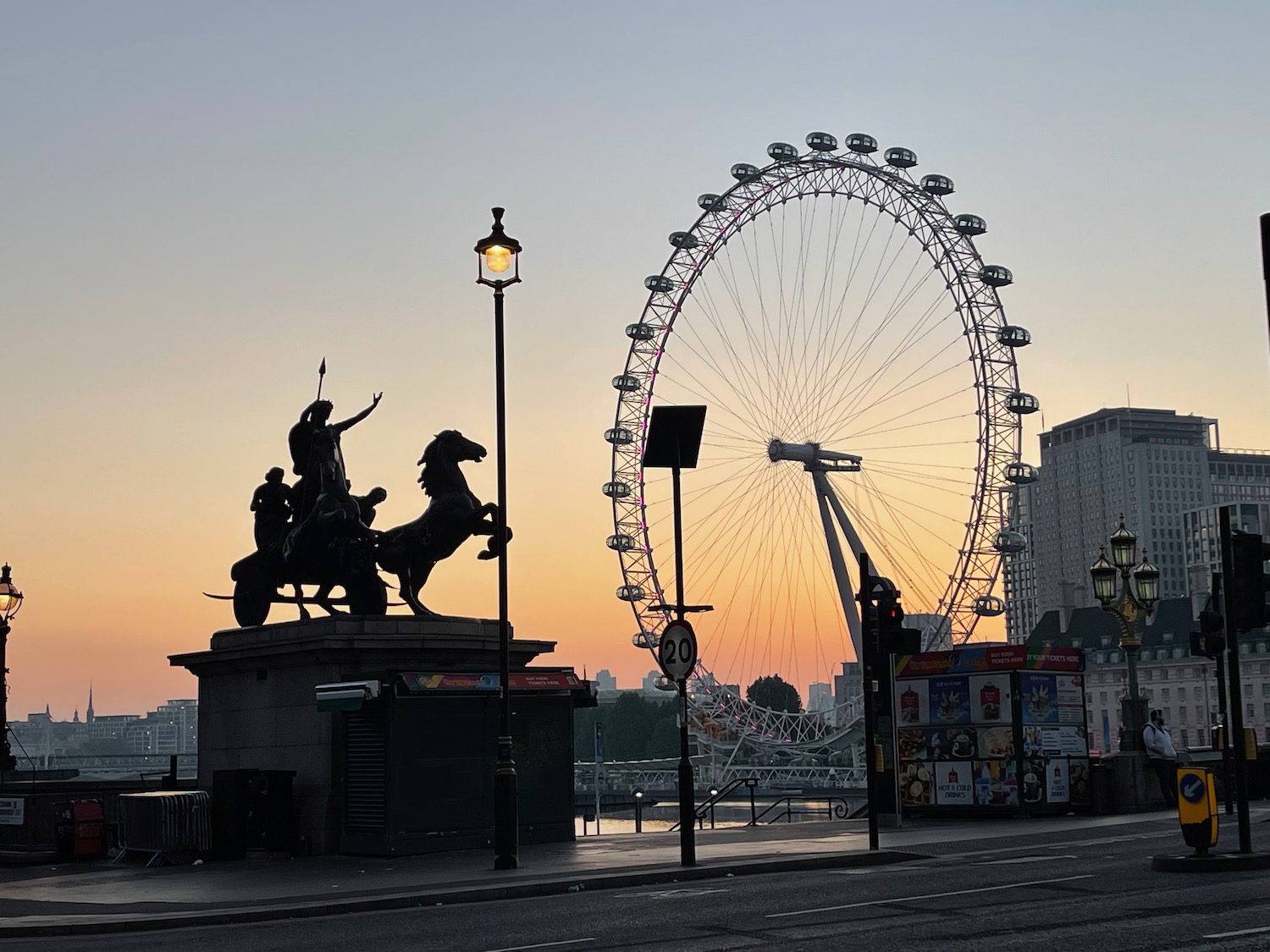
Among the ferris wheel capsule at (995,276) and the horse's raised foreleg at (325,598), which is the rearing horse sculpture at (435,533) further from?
the ferris wheel capsule at (995,276)

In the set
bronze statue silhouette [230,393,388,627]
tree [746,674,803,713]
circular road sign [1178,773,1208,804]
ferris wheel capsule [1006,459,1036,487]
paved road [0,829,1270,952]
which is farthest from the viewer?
tree [746,674,803,713]

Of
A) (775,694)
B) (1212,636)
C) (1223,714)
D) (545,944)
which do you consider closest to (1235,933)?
(545,944)

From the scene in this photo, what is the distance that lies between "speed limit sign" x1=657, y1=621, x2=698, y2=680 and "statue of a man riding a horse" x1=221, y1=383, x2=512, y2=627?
8.07 m

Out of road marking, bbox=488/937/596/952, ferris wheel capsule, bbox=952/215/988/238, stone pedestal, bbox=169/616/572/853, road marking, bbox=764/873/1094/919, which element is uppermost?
ferris wheel capsule, bbox=952/215/988/238

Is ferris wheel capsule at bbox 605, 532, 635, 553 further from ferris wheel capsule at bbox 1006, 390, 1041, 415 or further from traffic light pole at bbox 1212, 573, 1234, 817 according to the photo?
traffic light pole at bbox 1212, 573, 1234, 817

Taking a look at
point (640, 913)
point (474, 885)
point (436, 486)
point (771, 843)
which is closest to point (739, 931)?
point (640, 913)

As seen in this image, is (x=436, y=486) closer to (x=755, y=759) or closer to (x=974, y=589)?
(x=974, y=589)

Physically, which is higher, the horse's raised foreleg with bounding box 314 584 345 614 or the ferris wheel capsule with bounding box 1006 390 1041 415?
the ferris wheel capsule with bounding box 1006 390 1041 415

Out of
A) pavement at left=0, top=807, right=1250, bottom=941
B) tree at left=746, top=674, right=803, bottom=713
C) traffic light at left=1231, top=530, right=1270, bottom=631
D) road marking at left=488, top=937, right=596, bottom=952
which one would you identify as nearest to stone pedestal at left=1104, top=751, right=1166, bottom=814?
pavement at left=0, top=807, right=1250, bottom=941

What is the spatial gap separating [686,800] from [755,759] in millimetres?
112470

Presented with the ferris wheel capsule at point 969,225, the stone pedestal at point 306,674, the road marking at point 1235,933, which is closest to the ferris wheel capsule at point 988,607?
the ferris wheel capsule at point 969,225

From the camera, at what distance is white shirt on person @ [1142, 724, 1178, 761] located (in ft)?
103

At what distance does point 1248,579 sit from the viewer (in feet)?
63.5

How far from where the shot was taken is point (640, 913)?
1659 cm
